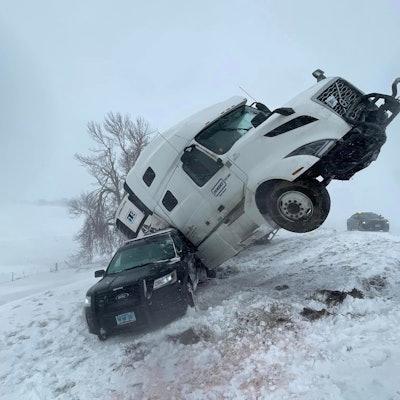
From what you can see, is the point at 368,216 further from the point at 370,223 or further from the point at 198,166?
the point at 198,166

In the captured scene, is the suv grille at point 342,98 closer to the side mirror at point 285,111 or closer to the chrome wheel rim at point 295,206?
the side mirror at point 285,111

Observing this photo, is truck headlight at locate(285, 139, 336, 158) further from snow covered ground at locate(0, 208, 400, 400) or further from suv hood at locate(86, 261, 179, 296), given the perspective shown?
suv hood at locate(86, 261, 179, 296)

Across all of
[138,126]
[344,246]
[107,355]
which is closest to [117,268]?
[107,355]

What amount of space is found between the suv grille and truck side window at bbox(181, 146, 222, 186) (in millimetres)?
2201

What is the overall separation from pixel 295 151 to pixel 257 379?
10.8 ft

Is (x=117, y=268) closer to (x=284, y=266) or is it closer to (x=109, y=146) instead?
(x=284, y=266)

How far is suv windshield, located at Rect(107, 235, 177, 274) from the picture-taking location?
6183 millimetres

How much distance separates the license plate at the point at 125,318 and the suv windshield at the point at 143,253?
1119 mm

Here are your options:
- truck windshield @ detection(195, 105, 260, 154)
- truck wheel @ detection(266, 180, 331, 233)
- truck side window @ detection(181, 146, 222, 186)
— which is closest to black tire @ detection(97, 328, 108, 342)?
truck side window @ detection(181, 146, 222, 186)

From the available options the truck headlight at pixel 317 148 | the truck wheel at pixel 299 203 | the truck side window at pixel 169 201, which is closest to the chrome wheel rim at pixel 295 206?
the truck wheel at pixel 299 203

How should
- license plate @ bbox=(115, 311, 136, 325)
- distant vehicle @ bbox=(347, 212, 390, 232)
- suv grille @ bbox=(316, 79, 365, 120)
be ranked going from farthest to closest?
distant vehicle @ bbox=(347, 212, 390, 232) → suv grille @ bbox=(316, 79, 365, 120) → license plate @ bbox=(115, 311, 136, 325)

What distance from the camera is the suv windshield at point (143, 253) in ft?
20.3

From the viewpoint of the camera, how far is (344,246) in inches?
339

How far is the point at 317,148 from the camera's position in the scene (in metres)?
5.09
